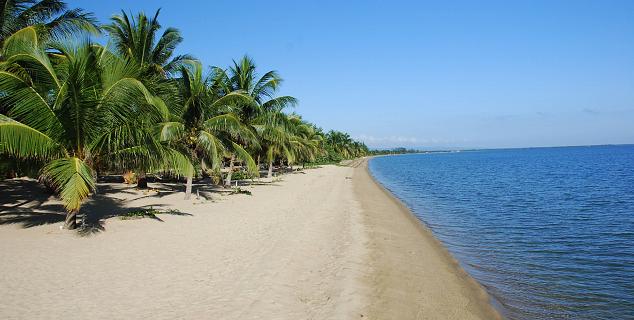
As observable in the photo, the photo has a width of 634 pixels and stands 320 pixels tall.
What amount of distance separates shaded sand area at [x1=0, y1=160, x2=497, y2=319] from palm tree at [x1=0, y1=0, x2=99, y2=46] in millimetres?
6064

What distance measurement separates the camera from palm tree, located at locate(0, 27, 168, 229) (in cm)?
891

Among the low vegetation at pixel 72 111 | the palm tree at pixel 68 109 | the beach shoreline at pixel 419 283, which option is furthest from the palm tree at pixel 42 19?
the beach shoreline at pixel 419 283

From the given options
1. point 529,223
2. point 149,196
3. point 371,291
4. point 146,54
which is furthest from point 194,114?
point 529,223

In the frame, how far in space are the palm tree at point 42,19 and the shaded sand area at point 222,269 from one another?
Result: 606cm

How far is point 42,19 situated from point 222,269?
46.5 ft

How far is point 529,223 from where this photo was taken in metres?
16.2

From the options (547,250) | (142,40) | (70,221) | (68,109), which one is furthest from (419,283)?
(142,40)

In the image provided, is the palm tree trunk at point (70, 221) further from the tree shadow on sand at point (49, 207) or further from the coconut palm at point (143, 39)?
the coconut palm at point (143, 39)

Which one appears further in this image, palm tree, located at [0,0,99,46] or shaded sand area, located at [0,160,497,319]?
palm tree, located at [0,0,99,46]

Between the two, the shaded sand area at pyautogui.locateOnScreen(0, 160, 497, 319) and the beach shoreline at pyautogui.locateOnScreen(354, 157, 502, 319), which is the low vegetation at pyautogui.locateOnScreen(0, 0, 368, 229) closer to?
the shaded sand area at pyautogui.locateOnScreen(0, 160, 497, 319)

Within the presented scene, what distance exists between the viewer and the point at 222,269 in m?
7.89

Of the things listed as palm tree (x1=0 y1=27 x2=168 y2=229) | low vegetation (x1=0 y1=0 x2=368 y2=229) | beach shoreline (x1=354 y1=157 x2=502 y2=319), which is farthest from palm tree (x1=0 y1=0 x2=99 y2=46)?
beach shoreline (x1=354 y1=157 x2=502 y2=319)

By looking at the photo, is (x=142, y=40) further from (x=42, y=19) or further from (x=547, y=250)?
(x=547, y=250)

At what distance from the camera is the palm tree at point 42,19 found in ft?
45.8
